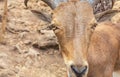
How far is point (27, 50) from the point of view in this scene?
1030cm

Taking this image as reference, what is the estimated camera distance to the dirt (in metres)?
9.57

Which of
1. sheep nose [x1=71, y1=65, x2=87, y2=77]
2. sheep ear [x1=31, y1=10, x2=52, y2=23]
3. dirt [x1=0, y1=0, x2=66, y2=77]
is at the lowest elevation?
dirt [x1=0, y1=0, x2=66, y2=77]

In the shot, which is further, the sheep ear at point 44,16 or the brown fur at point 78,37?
the sheep ear at point 44,16

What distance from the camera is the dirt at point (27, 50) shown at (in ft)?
31.4

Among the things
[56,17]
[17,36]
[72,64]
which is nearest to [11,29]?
[17,36]

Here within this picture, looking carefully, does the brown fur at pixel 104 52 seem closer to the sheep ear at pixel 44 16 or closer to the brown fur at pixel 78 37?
the brown fur at pixel 78 37

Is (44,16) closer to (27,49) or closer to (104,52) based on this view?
(104,52)

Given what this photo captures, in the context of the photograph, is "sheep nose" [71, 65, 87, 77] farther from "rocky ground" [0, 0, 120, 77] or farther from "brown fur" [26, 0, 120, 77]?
"rocky ground" [0, 0, 120, 77]

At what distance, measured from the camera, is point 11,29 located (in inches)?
433

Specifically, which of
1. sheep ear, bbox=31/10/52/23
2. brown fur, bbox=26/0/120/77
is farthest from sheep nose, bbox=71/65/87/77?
sheep ear, bbox=31/10/52/23

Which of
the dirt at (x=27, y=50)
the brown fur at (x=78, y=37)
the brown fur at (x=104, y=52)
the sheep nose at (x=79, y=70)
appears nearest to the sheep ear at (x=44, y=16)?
the brown fur at (x=78, y=37)

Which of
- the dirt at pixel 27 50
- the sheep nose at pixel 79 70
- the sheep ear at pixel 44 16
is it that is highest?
the sheep ear at pixel 44 16

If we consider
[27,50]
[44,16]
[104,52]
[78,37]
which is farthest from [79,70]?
[27,50]

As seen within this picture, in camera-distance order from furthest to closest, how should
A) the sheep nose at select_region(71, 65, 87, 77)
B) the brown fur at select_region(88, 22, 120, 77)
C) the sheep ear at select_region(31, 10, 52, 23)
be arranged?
the brown fur at select_region(88, 22, 120, 77) < the sheep ear at select_region(31, 10, 52, 23) < the sheep nose at select_region(71, 65, 87, 77)
